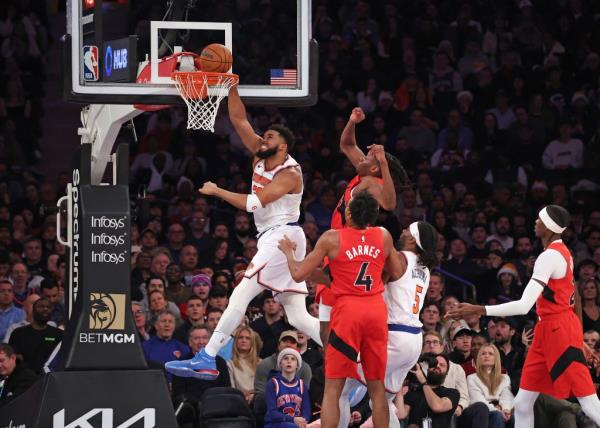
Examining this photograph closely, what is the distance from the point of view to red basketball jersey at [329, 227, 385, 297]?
11828mm

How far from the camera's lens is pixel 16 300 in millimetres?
16484

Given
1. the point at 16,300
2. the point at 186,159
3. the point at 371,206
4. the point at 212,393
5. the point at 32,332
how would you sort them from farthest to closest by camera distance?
the point at 186,159 < the point at 16,300 < the point at 32,332 < the point at 212,393 < the point at 371,206

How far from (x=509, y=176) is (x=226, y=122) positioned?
4.17 m

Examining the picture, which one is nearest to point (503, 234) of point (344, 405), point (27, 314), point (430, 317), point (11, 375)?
point (430, 317)

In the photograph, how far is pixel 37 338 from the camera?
15.1 meters

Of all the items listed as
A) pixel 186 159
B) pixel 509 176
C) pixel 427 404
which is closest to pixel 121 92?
pixel 427 404

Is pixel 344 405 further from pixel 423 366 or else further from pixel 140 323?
pixel 140 323

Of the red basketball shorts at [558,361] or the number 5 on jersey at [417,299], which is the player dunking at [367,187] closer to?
the number 5 on jersey at [417,299]

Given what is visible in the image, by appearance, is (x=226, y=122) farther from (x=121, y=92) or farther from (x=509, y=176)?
(x=121, y=92)

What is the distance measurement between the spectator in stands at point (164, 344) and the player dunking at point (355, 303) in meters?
3.41

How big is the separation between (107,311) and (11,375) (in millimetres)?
2353

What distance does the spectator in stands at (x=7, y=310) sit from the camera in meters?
15.9

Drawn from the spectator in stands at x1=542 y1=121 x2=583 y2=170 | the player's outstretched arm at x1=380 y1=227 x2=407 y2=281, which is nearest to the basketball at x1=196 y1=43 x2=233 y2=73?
the player's outstretched arm at x1=380 y1=227 x2=407 y2=281

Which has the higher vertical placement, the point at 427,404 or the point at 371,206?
the point at 371,206
